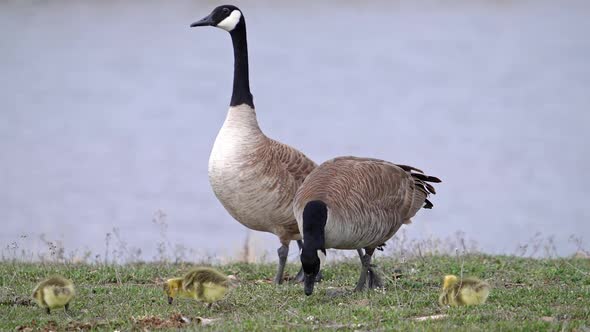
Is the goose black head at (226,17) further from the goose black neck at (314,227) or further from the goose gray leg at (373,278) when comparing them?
the goose black neck at (314,227)

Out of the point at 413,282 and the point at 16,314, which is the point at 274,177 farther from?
the point at 16,314

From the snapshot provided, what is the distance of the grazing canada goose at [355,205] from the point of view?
8.20 meters

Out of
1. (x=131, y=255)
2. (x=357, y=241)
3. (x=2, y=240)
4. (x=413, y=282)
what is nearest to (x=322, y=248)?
(x=357, y=241)

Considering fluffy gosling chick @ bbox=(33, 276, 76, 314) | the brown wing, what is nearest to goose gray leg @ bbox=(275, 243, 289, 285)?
the brown wing

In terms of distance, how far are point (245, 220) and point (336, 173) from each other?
1681mm

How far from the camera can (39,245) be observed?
577 inches

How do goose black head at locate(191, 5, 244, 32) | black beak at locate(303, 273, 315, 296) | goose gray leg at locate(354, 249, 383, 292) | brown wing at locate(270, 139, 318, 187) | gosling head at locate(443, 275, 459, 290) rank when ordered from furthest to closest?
goose black head at locate(191, 5, 244, 32) < brown wing at locate(270, 139, 318, 187) < goose gray leg at locate(354, 249, 383, 292) < black beak at locate(303, 273, 315, 296) < gosling head at locate(443, 275, 459, 290)

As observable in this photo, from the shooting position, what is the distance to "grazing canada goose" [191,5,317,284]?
10.2 meters

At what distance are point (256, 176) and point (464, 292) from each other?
3.04m

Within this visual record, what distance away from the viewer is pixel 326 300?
28.4 feet

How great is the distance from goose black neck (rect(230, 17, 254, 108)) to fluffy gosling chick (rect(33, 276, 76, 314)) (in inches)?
149

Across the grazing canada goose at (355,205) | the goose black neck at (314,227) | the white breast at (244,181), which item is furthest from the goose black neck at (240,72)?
the goose black neck at (314,227)

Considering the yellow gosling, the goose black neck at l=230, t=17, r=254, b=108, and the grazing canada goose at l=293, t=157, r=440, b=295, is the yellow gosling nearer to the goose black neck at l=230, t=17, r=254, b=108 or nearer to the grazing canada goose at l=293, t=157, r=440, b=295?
the grazing canada goose at l=293, t=157, r=440, b=295

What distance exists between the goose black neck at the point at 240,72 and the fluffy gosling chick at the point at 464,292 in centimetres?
386
